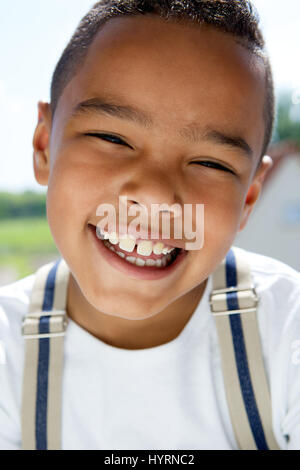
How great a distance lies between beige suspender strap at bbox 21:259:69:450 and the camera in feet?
2.53

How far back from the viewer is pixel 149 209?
0.66 metres

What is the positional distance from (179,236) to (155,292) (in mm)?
93

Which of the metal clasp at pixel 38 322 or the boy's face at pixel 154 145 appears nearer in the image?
the boy's face at pixel 154 145

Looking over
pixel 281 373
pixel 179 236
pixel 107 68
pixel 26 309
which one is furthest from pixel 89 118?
pixel 281 373

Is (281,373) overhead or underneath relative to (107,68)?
underneath

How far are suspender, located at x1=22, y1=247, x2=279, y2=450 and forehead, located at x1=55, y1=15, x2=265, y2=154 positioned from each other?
0.93 ft

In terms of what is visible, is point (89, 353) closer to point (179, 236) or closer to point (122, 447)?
point (122, 447)

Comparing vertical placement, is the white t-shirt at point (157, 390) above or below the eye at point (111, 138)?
below

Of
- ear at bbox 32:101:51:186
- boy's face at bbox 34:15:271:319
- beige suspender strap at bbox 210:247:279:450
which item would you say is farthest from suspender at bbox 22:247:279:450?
ear at bbox 32:101:51:186

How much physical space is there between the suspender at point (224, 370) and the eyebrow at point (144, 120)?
0.26 m

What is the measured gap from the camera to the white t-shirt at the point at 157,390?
783mm

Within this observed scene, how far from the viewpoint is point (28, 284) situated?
915 mm

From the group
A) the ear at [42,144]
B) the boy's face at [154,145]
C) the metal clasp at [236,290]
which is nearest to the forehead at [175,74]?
the boy's face at [154,145]

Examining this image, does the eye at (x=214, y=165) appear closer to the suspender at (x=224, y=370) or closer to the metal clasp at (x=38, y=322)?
the suspender at (x=224, y=370)
